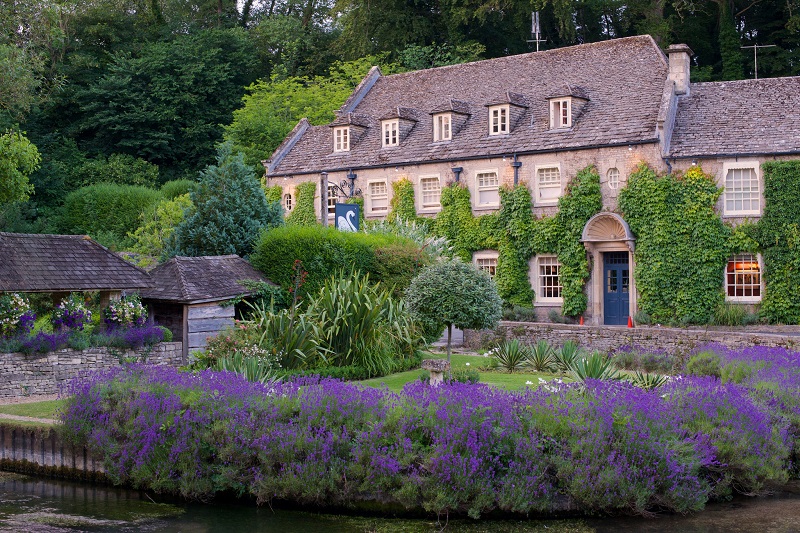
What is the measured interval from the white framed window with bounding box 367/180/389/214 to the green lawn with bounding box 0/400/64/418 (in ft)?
65.8

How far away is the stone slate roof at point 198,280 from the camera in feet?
66.0

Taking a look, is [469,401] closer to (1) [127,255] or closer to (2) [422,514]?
(2) [422,514]

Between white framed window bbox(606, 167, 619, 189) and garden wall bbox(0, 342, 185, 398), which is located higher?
white framed window bbox(606, 167, 619, 189)

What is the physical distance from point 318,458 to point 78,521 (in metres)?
2.84

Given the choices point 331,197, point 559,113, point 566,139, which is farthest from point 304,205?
point 566,139

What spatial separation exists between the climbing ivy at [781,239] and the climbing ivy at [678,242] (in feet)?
2.76

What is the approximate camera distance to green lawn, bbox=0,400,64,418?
14.6 meters

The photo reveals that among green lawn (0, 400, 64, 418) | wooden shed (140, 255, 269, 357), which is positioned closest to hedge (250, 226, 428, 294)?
wooden shed (140, 255, 269, 357)

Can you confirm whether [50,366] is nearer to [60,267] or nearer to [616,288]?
[60,267]

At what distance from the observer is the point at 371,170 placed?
34969 mm

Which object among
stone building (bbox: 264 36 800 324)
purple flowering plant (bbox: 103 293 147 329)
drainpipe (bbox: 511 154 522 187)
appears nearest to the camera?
purple flowering plant (bbox: 103 293 147 329)

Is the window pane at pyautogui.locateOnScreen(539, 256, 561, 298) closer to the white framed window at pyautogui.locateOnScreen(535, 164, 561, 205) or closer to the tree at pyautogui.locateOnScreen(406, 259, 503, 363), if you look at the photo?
the white framed window at pyautogui.locateOnScreen(535, 164, 561, 205)

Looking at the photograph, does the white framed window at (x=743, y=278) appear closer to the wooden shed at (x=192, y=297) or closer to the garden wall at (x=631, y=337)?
the garden wall at (x=631, y=337)

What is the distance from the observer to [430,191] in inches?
1337
